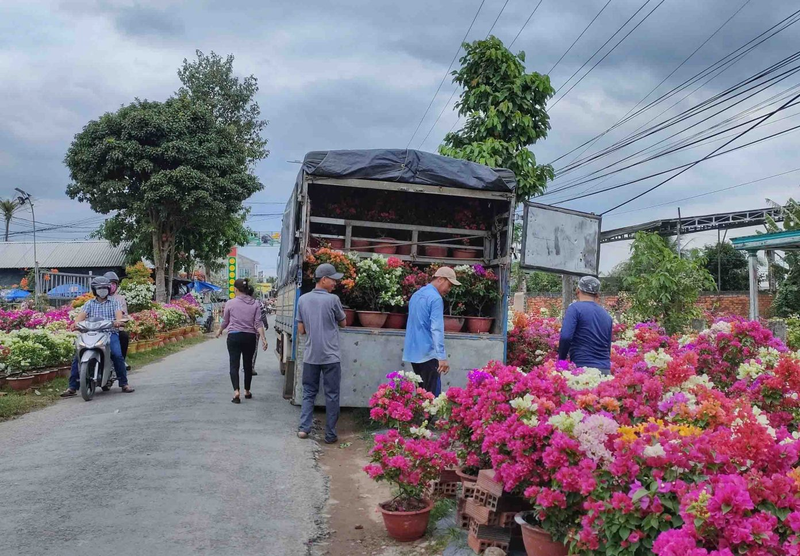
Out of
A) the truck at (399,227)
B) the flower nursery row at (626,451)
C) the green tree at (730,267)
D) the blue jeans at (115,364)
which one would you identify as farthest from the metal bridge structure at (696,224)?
the flower nursery row at (626,451)

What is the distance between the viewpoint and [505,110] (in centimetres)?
1149

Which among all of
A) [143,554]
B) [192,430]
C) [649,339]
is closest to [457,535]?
[143,554]

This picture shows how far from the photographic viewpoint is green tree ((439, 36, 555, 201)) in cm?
1150

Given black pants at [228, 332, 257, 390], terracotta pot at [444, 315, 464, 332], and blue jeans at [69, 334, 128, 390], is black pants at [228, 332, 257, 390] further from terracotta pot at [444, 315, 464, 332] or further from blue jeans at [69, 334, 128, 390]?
terracotta pot at [444, 315, 464, 332]

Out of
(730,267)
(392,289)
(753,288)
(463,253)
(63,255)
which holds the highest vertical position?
(730,267)

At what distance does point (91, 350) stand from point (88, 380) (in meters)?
0.43

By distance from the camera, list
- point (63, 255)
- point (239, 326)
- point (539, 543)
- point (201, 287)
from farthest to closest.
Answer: point (63, 255)
point (201, 287)
point (239, 326)
point (539, 543)

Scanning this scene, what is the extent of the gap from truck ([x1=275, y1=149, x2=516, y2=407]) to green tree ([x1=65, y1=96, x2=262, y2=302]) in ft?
60.0

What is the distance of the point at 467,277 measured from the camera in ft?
27.1

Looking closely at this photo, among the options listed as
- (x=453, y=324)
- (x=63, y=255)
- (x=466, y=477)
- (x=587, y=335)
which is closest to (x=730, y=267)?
(x=453, y=324)

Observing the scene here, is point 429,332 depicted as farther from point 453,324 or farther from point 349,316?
point 349,316

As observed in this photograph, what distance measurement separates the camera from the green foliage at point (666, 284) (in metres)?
14.7

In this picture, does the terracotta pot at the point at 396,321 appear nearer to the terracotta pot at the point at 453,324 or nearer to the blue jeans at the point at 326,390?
the terracotta pot at the point at 453,324

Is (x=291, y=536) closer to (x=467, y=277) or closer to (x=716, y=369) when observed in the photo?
(x=467, y=277)
